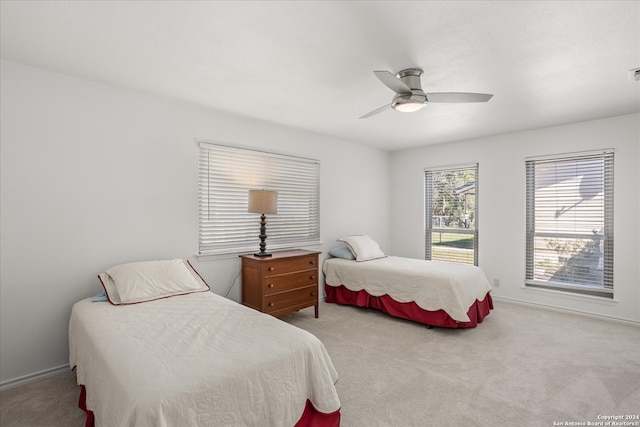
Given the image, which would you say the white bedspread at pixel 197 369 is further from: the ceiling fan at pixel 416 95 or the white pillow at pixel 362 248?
the white pillow at pixel 362 248

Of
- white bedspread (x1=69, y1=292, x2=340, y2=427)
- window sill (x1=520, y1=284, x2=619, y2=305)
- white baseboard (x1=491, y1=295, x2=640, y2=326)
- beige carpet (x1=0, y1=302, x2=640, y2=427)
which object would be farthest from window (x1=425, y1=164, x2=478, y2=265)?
white bedspread (x1=69, y1=292, x2=340, y2=427)

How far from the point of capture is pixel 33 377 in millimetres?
2506

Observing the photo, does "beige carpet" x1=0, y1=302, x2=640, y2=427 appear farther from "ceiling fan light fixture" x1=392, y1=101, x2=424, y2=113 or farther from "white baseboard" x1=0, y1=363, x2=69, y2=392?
"ceiling fan light fixture" x1=392, y1=101, x2=424, y2=113

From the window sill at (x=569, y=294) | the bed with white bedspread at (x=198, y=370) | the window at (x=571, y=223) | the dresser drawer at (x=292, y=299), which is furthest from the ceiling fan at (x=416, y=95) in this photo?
the window sill at (x=569, y=294)

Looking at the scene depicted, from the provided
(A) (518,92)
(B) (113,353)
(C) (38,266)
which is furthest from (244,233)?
(A) (518,92)

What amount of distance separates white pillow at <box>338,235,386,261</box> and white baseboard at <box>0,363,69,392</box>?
131 inches

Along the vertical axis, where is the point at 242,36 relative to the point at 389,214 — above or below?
above

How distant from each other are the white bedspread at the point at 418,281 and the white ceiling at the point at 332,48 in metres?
1.89

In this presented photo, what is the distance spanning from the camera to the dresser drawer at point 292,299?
11.3 ft

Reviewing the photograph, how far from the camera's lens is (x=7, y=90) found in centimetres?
241

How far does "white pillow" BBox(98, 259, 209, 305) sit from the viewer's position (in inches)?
99.0

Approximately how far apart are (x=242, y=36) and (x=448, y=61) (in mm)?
1473

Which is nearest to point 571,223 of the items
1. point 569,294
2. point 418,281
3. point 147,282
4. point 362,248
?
point 569,294

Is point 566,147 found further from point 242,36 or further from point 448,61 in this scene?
point 242,36
